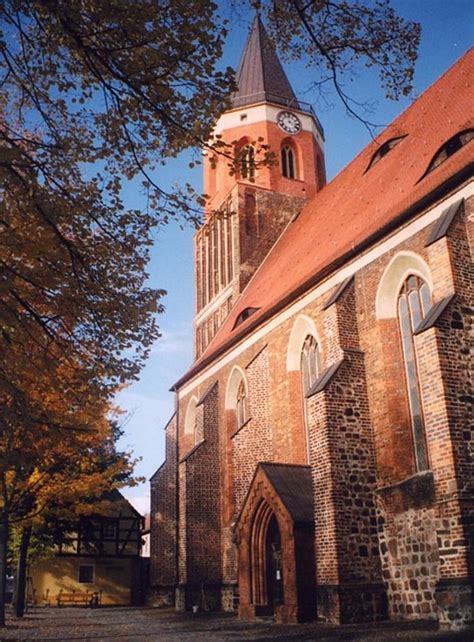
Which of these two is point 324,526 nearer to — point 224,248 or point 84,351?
point 84,351

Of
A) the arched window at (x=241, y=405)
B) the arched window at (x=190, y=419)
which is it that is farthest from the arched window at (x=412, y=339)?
the arched window at (x=190, y=419)

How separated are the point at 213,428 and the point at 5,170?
14552 mm

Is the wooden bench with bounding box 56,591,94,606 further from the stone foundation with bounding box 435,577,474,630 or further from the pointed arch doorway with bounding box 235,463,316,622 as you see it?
the stone foundation with bounding box 435,577,474,630

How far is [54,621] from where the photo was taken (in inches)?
675

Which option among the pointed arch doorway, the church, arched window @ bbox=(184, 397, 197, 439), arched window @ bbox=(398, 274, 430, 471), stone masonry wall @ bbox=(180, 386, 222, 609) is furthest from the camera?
arched window @ bbox=(184, 397, 197, 439)

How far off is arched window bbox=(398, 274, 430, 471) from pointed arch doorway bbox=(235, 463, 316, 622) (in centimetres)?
256

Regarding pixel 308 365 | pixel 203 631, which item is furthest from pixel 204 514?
pixel 203 631

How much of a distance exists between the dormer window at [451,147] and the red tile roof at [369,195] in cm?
21

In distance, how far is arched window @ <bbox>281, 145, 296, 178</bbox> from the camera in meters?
26.3

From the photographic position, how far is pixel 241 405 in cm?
1928

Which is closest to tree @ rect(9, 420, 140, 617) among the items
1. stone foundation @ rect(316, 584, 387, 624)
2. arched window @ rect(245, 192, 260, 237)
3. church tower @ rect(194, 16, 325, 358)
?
stone foundation @ rect(316, 584, 387, 624)

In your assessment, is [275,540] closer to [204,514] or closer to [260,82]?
[204,514]

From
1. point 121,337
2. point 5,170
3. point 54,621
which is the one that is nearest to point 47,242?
point 5,170

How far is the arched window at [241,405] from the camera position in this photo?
19.1m
